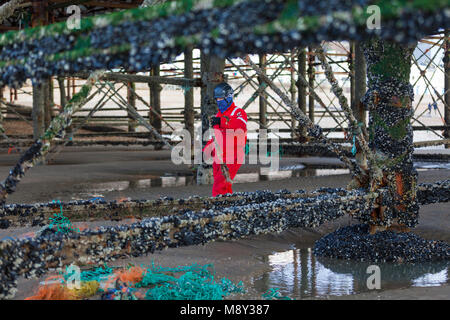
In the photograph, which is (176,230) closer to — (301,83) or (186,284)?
(186,284)

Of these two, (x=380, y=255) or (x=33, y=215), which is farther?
(x=380, y=255)

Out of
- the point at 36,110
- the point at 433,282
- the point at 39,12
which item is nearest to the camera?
the point at 433,282

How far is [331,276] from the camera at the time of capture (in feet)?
12.2

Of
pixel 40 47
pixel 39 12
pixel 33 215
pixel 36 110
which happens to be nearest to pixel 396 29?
pixel 40 47

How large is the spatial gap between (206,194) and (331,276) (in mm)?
2902

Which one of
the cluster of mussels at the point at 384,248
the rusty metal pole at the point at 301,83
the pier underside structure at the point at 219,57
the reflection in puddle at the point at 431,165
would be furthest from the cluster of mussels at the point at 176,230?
the rusty metal pole at the point at 301,83

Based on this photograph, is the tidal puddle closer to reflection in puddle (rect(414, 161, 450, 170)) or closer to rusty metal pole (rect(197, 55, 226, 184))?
rusty metal pole (rect(197, 55, 226, 184))

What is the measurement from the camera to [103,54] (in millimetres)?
1923

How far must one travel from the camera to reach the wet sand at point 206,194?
3.64m

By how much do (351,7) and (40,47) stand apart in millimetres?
1051

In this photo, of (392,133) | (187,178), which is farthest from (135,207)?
(187,178)

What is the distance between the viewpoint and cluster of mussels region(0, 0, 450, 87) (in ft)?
5.18

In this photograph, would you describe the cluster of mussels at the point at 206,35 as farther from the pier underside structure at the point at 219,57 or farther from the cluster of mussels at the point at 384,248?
the cluster of mussels at the point at 384,248

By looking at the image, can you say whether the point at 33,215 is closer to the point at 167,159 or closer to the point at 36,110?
the point at 36,110
